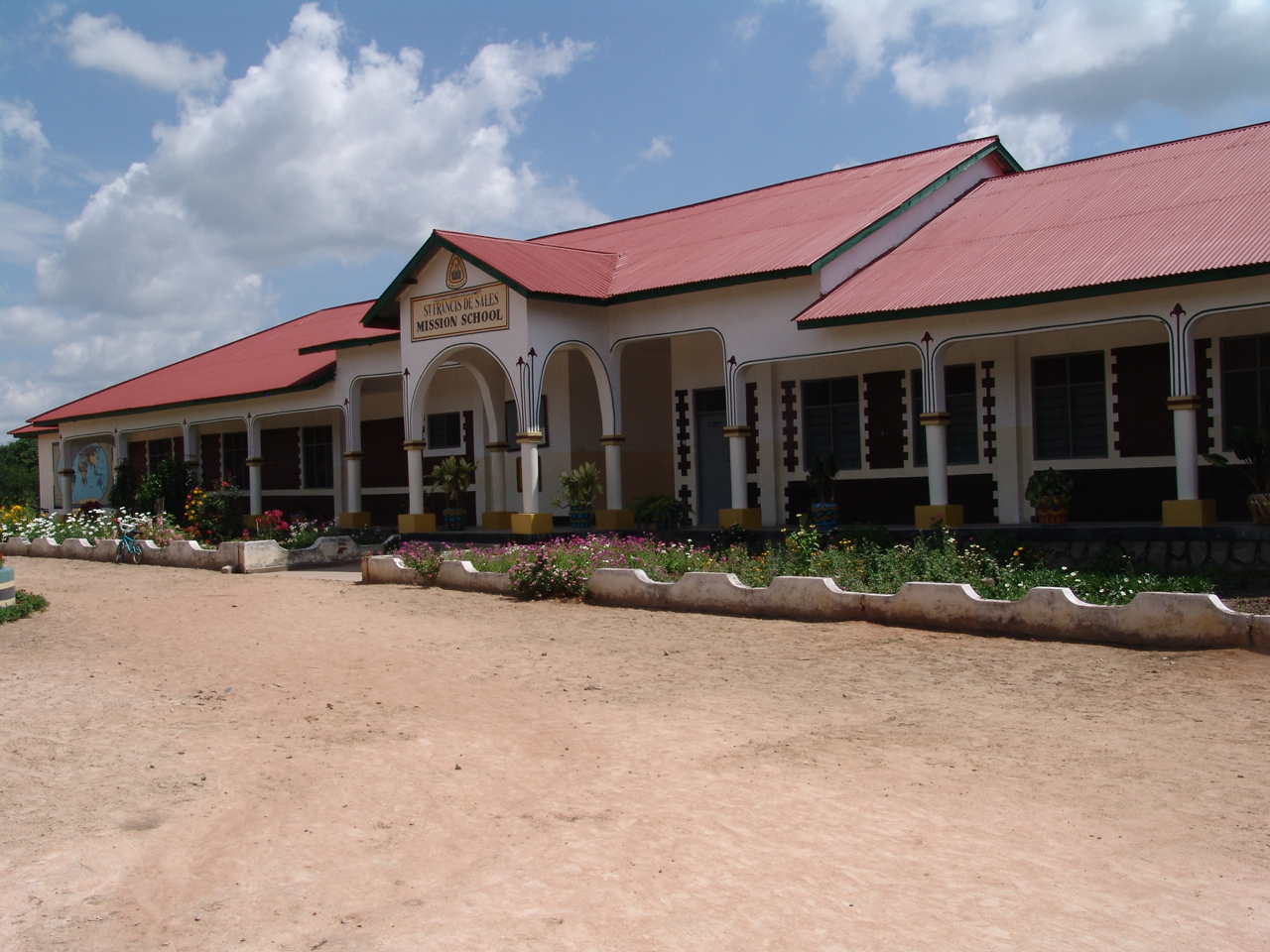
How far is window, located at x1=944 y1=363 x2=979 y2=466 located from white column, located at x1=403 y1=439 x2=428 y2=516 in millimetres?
8871

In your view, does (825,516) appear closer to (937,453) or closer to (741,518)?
(741,518)

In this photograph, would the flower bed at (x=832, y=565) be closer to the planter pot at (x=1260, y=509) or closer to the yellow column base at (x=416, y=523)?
the planter pot at (x=1260, y=509)

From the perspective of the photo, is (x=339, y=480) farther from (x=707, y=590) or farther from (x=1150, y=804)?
(x=1150, y=804)

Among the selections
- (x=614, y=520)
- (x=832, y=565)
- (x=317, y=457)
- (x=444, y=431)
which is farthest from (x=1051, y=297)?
(x=317, y=457)

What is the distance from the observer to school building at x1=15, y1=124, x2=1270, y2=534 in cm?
1397

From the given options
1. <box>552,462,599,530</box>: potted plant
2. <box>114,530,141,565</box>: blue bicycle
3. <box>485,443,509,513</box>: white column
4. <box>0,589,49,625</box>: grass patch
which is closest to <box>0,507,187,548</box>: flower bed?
<box>114,530,141,565</box>: blue bicycle

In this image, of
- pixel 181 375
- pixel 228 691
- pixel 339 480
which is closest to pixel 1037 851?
pixel 228 691

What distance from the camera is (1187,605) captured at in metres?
8.95

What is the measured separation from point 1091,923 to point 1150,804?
1578mm

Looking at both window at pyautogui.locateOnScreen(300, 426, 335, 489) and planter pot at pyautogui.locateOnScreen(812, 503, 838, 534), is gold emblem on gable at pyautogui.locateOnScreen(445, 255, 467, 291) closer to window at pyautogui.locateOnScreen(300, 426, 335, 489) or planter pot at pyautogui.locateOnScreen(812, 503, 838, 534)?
planter pot at pyautogui.locateOnScreen(812, 503, 838, 534)

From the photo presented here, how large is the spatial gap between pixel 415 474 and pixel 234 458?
10.7 metres

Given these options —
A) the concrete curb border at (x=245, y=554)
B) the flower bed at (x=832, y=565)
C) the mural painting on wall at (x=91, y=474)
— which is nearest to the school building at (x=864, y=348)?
the concrete curb border at (x=245, y=554)

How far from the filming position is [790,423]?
18219 millimetres

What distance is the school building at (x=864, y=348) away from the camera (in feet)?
45.8
